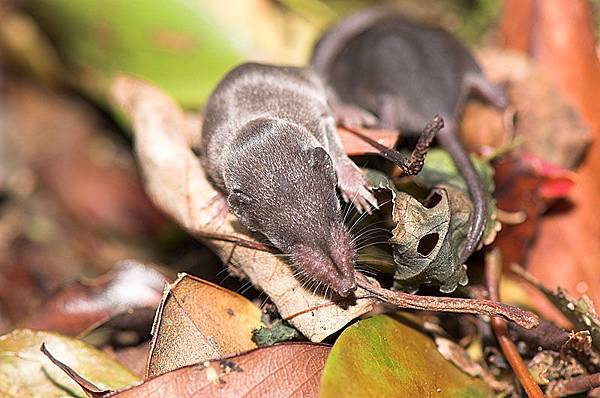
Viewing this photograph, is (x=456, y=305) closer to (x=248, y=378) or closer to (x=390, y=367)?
(x=390, y=367)

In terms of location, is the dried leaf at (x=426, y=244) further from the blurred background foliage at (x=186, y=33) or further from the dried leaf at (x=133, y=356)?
the blurred background foliage at (x=186, y=33)

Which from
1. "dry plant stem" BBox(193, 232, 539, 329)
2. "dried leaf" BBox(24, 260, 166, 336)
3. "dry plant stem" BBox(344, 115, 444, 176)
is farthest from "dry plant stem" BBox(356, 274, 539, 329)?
"dried leaf" BBox(24, 260, 166, 336)

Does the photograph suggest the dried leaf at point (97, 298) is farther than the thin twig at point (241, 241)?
Yes

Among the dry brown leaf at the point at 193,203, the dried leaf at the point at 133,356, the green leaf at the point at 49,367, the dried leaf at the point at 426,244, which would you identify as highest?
the dried leaf at the point at 426,244

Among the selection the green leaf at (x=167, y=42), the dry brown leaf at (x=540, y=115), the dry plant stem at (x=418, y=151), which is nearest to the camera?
the dry plant stem at (x=418, y=151)

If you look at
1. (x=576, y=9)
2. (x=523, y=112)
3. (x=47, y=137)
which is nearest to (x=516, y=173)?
(x=523, y=112)

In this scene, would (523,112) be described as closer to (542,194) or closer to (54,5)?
(542,194)

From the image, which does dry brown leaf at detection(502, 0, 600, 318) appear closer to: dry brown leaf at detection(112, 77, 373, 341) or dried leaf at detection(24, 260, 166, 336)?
dry brown leaf at detection(112, 77, 373, 341)

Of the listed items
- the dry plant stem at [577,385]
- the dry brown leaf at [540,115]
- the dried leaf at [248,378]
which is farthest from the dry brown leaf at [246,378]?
the dry brown leaf at [540,115]
